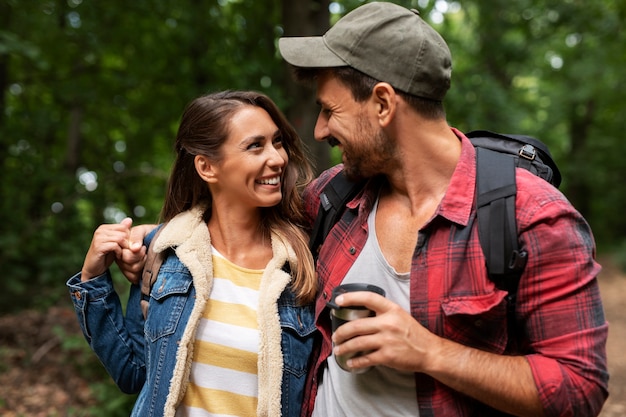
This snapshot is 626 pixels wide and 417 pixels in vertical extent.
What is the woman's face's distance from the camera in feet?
7.41

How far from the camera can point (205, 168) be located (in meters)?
2.36

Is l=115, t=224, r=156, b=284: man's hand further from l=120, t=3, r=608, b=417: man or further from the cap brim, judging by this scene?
the cap brim

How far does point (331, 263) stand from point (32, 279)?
7009mm

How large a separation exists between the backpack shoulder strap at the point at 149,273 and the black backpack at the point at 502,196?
2.55 ft

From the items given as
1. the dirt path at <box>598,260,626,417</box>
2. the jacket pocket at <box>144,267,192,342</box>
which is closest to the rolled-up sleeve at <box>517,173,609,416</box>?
the jacket pocket at <box>144,267,192,342</box>

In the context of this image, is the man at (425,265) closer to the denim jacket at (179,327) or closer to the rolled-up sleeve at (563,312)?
the rolled-up sleeve at (563,312)

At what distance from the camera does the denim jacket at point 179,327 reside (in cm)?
207

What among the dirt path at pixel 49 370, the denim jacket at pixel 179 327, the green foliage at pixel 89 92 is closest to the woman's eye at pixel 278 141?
the denim jacket at pixel 179 327

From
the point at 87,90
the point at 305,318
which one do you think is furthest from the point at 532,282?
the point at 87,90

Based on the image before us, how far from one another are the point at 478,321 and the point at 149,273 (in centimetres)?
134

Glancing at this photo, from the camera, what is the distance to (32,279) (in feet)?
25.5

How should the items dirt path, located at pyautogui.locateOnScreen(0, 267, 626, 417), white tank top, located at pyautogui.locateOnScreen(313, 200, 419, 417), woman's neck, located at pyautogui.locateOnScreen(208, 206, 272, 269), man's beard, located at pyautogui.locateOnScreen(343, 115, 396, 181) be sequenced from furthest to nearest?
dirt path, located at pyautogui.locateOnScreen(0, 267, 626, 417), woman's neck, located at pyautogui.locateOnScreen(208, 206, 272, 269), man's beard, located at pyautogui.locateOnScreen(343, 115, 396, 181), white tank top, located at pyautogui.locateOnScreen(313, 200, 419, 417)

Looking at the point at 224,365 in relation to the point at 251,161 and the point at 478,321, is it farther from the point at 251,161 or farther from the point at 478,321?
the point at 478,321

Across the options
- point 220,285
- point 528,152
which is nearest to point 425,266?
point 528,152
